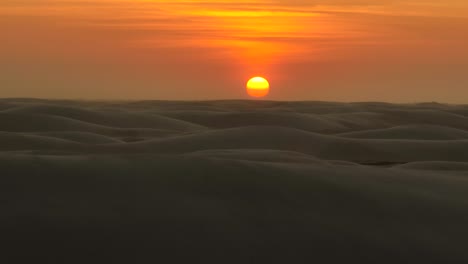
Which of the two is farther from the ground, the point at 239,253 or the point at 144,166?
the point at 144,166

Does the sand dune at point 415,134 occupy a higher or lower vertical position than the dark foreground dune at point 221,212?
higher

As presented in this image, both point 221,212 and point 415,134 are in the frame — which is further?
point 415,134

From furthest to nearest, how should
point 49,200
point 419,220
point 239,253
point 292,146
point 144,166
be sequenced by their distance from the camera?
1. point 292,146
2. point 144,166
3. point 419,220
4. point 49,200
5. point 239,253

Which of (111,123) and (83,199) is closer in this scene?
(83,199)

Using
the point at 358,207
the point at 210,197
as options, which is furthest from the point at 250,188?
the point at 358,207

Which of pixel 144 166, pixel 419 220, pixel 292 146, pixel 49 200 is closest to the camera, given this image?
pixel 49 200

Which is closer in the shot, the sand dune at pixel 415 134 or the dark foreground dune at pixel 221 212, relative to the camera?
the dark foreground dune at pixel 221 212

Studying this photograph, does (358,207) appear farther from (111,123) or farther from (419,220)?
(111,123)

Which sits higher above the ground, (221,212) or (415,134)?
(415,134)

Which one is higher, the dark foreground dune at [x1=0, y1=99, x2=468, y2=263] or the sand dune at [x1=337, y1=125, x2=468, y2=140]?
the sand dune at [x1=337, y1=125, x2=468, y2=140]

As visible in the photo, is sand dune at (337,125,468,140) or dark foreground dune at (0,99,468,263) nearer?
dark foreground dune at (0,99,468,263)

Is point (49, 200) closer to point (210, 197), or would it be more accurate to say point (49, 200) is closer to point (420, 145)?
point (210, 197)
